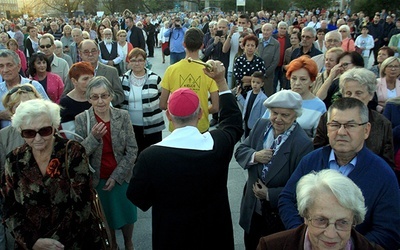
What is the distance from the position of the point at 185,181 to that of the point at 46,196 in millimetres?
1037

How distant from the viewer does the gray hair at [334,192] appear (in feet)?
6.27

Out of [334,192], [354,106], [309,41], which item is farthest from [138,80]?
[309,41]

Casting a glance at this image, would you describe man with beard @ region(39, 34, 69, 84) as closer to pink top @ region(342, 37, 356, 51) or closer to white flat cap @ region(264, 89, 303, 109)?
white flat cap @ region(264, 89, 303, 109)

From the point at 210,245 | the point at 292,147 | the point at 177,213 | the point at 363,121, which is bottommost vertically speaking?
the point at 210,245

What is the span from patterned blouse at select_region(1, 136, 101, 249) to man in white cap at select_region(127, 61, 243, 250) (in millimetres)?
529

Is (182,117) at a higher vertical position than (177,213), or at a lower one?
higher

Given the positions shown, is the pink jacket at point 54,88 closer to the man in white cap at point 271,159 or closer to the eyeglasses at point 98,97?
the eyeglasses at point 98,97

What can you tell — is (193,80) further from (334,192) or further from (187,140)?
(334,192)

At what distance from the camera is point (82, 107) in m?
4.08

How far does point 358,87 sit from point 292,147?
0.87 m

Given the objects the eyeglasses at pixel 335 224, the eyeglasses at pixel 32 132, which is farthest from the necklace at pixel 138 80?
the eyeglasses at pixel 335 224

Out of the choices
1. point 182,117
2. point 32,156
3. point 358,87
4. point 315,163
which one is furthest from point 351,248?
point 32,156

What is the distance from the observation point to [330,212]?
1906 mm

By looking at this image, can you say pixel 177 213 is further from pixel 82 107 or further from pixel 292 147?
pixel 82 107
